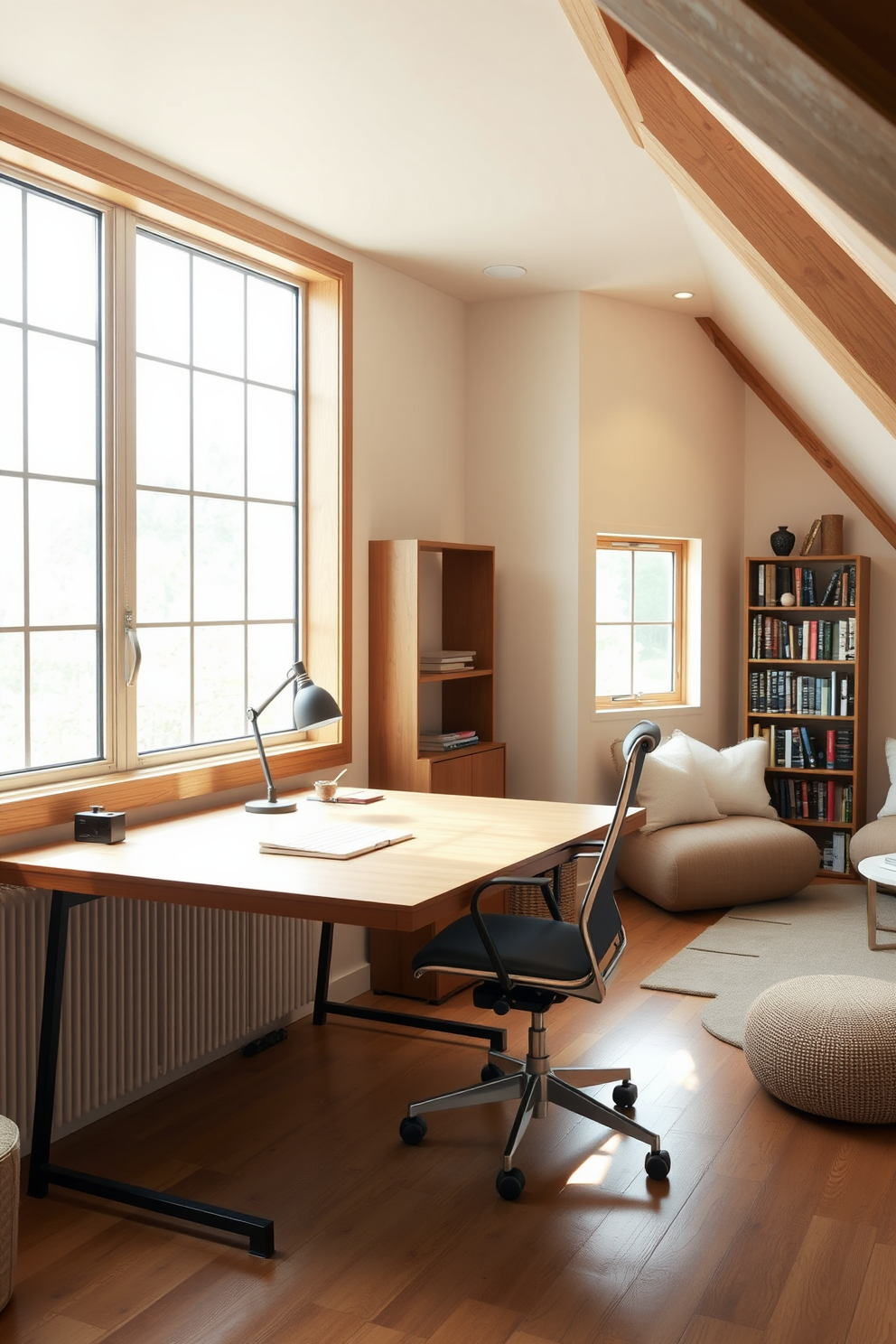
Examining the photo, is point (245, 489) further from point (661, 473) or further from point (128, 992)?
point (661, 473)

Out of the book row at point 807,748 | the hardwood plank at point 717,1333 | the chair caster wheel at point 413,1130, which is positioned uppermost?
the book row at point 807,748

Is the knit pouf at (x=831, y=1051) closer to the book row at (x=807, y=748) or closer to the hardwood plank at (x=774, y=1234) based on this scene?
the hardwood plank at (x=774, y=1234)

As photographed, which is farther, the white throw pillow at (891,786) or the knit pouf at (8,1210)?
the white throw pillow at (891,786)

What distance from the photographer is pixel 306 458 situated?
14.0ft

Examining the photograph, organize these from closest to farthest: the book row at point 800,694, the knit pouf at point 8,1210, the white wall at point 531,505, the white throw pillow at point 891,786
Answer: the knit pouf at point 8,1210 < the white wall at point 531,505 < the white throw pillow at point 891,786 < the book row at point 800,694

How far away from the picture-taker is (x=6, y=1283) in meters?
2.24

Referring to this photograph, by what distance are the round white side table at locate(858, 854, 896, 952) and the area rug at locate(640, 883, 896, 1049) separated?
47 mm

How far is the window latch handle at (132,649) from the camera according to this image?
132 inches

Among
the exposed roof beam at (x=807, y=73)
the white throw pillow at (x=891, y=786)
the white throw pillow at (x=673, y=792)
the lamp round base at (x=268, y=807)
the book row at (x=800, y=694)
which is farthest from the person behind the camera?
the book row at (x=800, y=694)

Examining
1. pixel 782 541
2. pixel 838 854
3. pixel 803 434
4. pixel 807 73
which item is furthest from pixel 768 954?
pixel 807 73

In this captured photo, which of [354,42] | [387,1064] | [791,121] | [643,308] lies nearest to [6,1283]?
[387,1064]

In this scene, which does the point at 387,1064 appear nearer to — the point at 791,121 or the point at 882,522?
the point at 791,121

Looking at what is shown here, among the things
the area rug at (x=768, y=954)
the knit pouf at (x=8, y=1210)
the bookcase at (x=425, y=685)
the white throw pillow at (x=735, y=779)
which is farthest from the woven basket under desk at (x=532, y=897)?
the knit pouf at (x=8, y=1210)

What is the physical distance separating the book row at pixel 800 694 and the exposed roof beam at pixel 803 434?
833 millimetres
